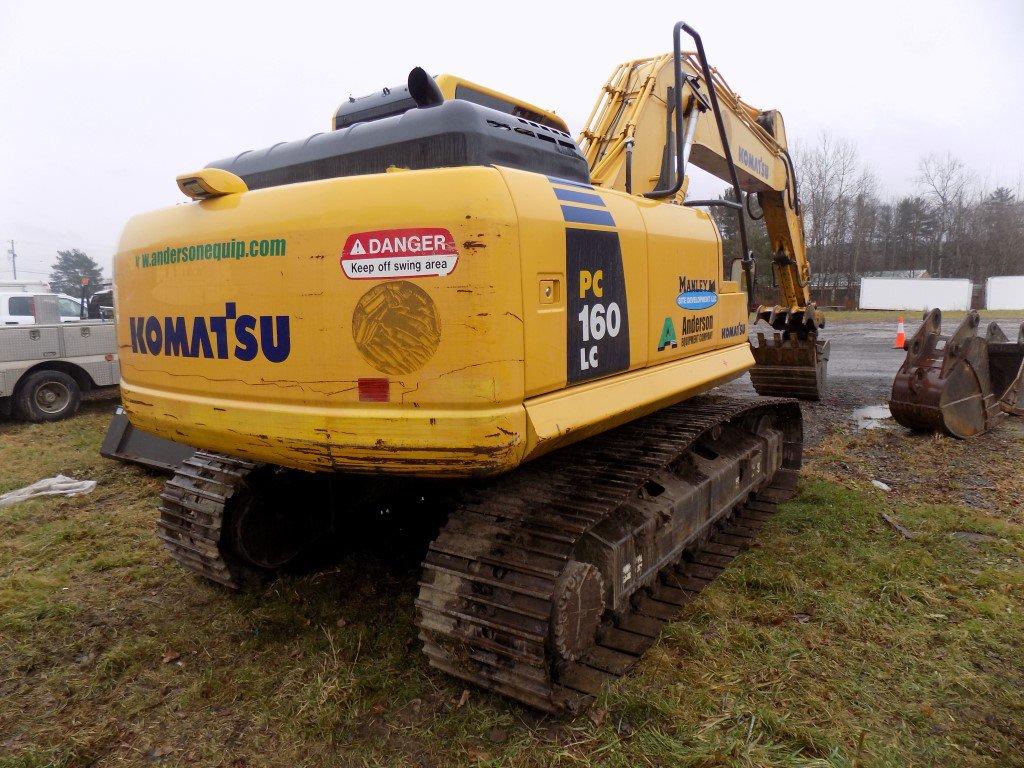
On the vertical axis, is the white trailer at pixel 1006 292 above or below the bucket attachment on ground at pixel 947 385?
above

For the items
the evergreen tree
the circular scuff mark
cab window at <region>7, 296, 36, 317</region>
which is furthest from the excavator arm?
the evergreen tree

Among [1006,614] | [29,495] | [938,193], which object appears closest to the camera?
[1006,614]

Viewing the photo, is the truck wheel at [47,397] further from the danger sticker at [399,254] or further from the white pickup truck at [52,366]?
the danger sticker at [399,254]

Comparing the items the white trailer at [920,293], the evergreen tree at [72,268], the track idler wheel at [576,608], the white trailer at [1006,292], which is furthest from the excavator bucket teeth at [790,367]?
the evergreen tree at [72,268]

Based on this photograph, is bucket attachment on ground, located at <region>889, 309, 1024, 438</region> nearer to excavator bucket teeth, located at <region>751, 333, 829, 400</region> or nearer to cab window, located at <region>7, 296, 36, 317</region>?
excavator bucket teeth, located at <region>751, 333, 829, 400</region>

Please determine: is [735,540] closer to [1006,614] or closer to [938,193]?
[1006,614]

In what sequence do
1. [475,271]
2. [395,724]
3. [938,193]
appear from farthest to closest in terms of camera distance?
[938,193] → [395,724] → [475,271]

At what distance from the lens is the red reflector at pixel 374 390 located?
2188mm

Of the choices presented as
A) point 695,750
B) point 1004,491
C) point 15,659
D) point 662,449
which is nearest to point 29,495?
point 15,659

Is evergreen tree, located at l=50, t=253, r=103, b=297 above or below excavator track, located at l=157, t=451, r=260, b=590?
above

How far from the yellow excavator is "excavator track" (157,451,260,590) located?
0.6 inches

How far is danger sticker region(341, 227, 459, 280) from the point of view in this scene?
6.88 feet

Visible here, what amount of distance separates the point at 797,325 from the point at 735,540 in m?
4.50

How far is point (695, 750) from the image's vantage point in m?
2.36
